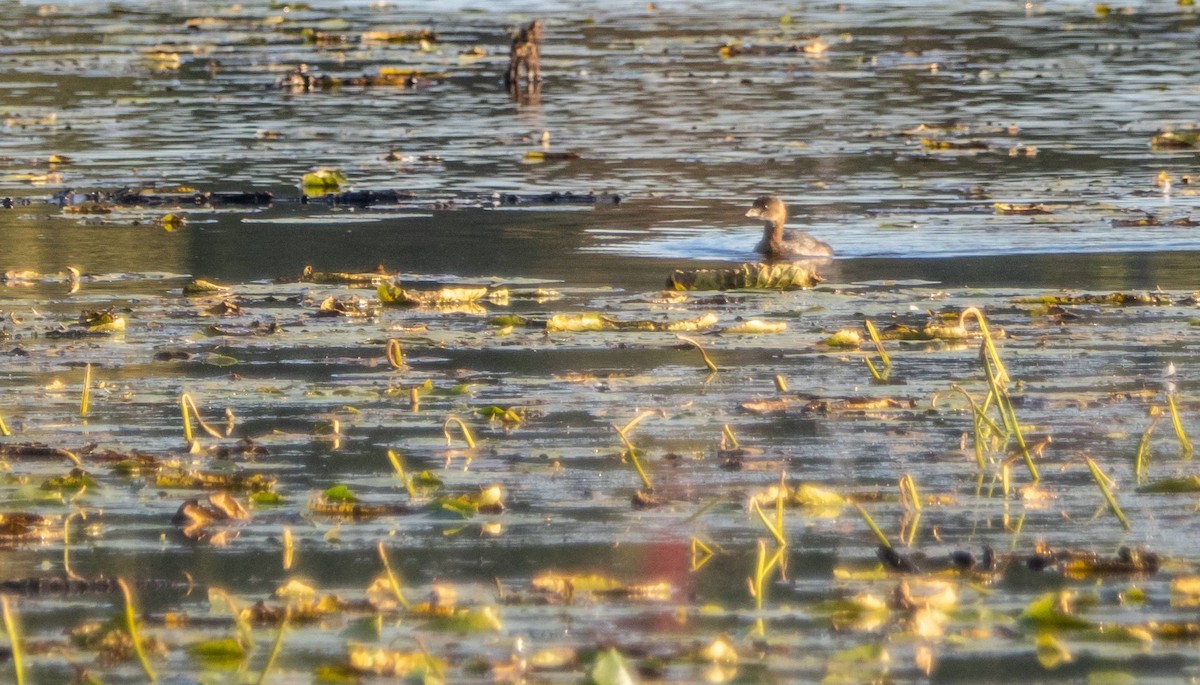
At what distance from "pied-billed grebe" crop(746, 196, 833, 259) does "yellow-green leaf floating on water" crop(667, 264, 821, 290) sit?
1718mm

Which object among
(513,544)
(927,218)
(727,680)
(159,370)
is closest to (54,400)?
(159,370)

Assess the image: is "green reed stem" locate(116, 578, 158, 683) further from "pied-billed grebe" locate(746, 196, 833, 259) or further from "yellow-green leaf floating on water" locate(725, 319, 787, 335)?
"pied-billed grebe" locate(746, 196, 833, 259)

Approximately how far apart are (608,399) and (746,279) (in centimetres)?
370

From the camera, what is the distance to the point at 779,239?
1491 cm

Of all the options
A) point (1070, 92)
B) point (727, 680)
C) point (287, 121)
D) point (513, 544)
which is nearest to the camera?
point (727, 680)

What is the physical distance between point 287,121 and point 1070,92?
9295 mm

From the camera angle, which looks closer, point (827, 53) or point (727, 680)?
point (727, 680)

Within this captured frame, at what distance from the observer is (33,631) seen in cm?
616

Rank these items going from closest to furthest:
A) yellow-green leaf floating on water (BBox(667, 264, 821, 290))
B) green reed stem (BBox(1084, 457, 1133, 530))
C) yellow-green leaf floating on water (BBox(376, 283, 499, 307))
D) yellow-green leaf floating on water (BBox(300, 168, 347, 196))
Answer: green reed stem (BBox(1084, 457, 1133, 530)) < yellow-green leaf floating on water (BBox(376, 283, 499, 307)) < yellow-green leaf floating on water (BBox(667, 264, 821, 290)) < yellow-green leaf floating on water (BBox(300, 168, 347, 196))

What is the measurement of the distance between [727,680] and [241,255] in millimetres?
9605

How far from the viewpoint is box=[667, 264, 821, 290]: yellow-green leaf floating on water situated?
12.7m

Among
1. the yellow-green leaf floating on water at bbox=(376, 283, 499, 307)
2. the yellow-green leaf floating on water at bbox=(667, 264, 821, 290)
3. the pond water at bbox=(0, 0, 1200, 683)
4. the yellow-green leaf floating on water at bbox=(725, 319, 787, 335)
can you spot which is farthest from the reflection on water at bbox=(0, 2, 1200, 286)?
the yellow-green leaf floating on water at bbox=(725, 319, 787, 335)

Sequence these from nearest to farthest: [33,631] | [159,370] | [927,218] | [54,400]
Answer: [33,631]
[54,400]
[159,370]
[927,218]

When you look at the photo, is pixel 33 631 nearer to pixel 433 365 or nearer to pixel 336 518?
pixel 336 518
